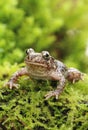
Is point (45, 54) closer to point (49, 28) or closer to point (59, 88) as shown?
point (59, 88)

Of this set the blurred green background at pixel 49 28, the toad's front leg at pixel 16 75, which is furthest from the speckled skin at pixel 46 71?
the blurred green background at pixel 49 28

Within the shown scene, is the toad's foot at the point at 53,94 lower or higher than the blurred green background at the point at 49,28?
lower

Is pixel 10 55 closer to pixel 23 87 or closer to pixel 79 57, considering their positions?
pixel 79 57

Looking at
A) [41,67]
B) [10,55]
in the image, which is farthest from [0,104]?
[10,55]

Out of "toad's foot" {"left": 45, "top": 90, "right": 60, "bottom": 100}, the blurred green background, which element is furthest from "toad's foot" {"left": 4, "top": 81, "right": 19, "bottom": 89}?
the blurred green background

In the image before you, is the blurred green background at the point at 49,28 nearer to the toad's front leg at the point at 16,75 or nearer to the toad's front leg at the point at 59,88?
the toad's front leg at the point at 16,75

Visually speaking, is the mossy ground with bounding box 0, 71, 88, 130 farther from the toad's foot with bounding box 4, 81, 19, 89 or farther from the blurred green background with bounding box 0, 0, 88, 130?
the blurred green background with bounding box 0, 0, 88, 130
